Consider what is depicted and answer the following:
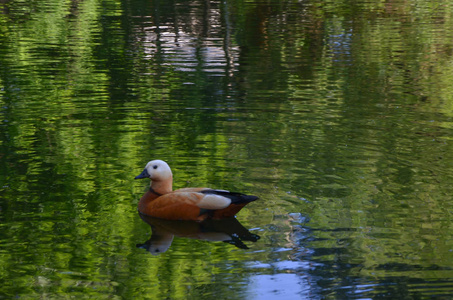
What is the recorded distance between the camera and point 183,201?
9.23 m

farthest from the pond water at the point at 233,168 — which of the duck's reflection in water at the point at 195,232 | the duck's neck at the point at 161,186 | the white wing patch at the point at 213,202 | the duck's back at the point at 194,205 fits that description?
the duck's neck at the point at 161,186

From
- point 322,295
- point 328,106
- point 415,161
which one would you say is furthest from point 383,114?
point 322,295

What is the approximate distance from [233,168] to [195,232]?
82.4 inches

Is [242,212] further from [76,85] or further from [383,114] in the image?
[76,85]

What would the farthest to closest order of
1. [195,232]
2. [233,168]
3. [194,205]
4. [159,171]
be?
1. [233,168]
2. [159,171]
3. [194,205]
4. [195,232]

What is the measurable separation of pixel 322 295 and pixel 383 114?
8.78 metres

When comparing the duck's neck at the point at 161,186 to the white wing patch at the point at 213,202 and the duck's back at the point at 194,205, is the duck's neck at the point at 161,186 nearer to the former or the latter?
the duck's back at the point at 194,205

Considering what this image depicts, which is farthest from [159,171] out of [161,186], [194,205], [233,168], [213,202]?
[233,168]

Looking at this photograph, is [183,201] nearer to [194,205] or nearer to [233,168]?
[194,205]

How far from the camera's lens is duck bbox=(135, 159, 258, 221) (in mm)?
8953

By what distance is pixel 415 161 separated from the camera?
11.3 meters

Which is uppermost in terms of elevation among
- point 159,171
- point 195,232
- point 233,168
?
point 159,171

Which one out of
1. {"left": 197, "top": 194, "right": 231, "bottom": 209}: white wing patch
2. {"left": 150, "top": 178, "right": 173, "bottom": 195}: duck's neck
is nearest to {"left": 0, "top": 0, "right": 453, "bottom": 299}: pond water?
{"left": 197, "top": 194, "right": 231, "bottom": 209}: white wing patch

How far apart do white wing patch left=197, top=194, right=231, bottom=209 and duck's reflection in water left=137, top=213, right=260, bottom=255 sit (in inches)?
A: 10.7
